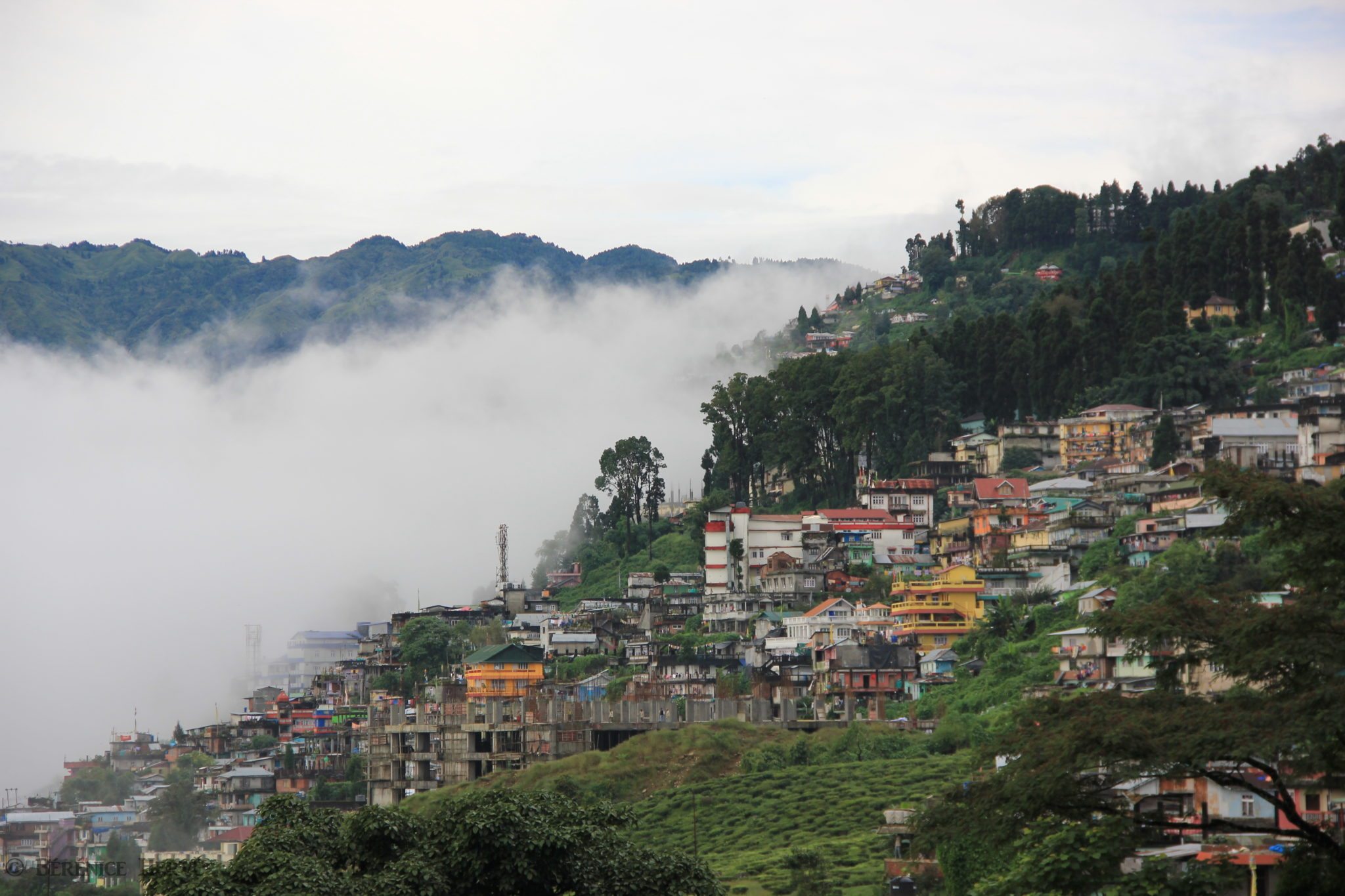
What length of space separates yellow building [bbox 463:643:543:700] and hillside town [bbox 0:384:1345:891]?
12cm

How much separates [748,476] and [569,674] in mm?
26048

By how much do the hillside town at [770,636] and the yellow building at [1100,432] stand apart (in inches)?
7.7

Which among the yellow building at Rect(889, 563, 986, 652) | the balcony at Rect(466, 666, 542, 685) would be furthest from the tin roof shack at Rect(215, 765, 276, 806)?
the yellow building at Rect(889, 563, 986, 652)

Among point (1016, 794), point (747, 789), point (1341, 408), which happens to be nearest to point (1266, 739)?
point (1016, 794)

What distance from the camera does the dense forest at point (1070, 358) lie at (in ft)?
351

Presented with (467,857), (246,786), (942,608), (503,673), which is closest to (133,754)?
(246,786)

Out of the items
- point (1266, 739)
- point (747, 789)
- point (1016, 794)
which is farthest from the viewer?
point (747, 789)

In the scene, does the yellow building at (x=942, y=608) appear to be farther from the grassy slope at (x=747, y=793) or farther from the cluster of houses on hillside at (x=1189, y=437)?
the grassy slope at (x=747, y=793)

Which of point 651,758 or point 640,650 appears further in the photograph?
point 640,650

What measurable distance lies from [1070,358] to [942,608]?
1089 inches

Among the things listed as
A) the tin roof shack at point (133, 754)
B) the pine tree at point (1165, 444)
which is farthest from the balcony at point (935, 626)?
the tin roof shack at point (133, 754)

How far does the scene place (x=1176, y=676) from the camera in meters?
24.5

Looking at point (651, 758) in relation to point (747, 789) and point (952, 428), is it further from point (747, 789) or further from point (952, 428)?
point (952, 428)

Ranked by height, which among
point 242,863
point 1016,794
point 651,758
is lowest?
point 651,758
